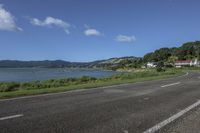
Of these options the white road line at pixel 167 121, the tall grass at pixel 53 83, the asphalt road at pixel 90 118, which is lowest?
the tall grass at pixel 53 83

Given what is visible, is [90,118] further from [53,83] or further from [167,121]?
[53,83]

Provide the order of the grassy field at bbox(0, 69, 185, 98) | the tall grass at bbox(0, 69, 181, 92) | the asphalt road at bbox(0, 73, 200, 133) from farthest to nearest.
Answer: the tall grass at bbox(0, 69, 181, 92) → the grassy field at bbox(0, 69, 185, 98) → the asphalt road at bbox(0, 73, 200, 133)

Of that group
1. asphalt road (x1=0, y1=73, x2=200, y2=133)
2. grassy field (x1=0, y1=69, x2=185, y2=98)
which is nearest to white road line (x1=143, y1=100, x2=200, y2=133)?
asphalt road (x1=0, y1=73, x2=200, y2=133)

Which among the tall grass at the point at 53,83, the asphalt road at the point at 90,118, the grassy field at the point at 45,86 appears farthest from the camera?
the tall grass at the point at 53,83

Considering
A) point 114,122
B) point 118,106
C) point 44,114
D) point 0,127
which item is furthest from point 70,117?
point 118,106

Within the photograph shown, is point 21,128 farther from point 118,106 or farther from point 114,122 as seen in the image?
point 118,106

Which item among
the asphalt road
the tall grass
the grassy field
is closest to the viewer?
the asphalt road

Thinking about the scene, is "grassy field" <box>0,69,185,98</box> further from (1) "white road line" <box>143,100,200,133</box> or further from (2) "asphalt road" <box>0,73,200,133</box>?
(1) "white road line" <box>143,100,200,133</box>

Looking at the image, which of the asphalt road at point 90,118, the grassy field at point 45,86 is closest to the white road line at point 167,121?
the asphalt road at point 90,118

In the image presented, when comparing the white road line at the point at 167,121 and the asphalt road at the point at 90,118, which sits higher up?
the asphalt road at the point at 90,118

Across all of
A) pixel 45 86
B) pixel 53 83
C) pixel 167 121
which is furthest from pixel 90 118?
pixel 53 83

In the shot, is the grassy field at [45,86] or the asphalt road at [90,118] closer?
the asphalt road at [90,118]

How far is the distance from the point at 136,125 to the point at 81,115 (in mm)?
1639

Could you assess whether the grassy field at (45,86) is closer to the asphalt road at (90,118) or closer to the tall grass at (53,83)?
the tall grass at (53,83)
